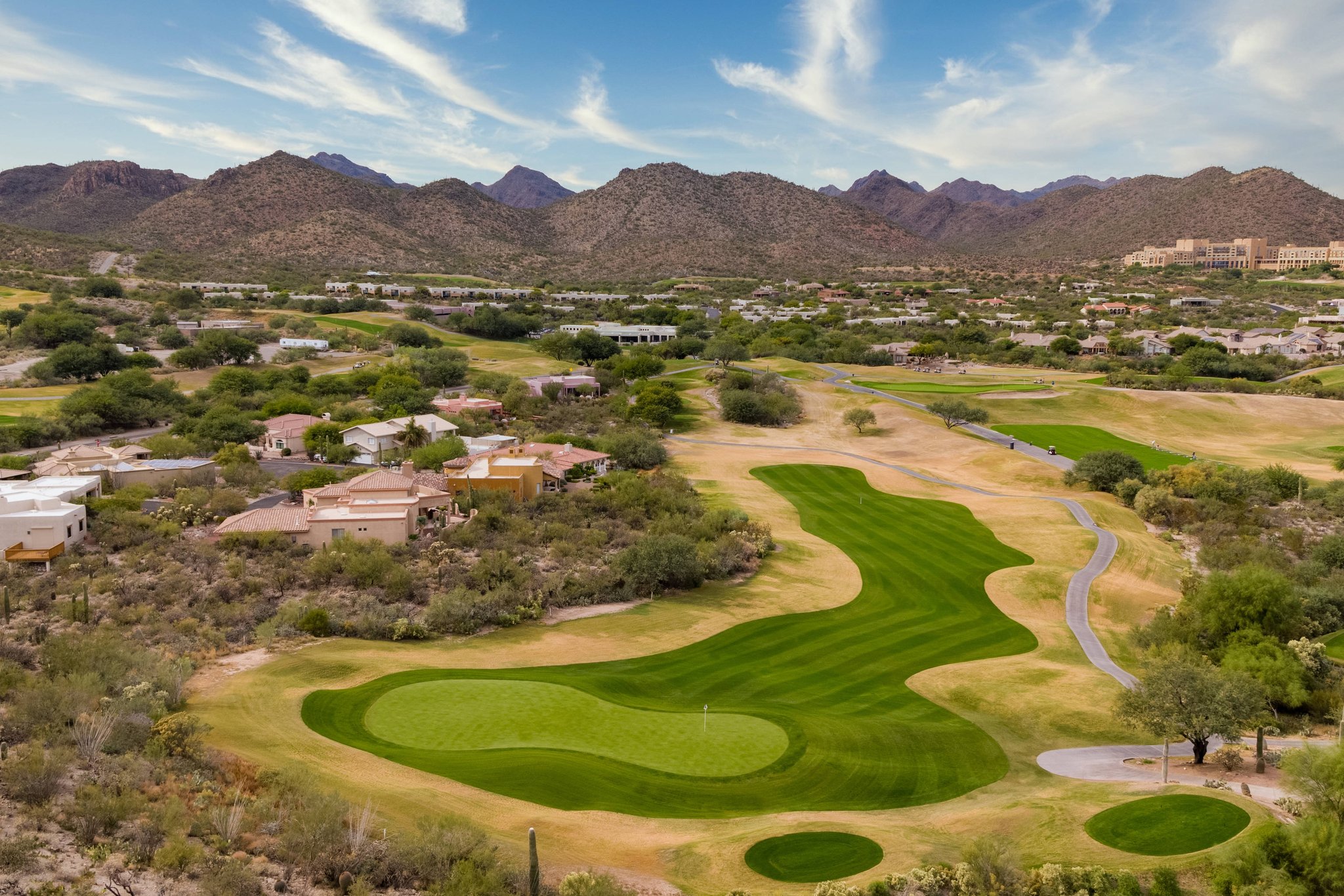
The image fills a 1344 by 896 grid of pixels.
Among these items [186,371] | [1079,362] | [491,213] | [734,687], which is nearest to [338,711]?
[734,687]

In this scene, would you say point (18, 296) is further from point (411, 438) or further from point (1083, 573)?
point (1083, 573)

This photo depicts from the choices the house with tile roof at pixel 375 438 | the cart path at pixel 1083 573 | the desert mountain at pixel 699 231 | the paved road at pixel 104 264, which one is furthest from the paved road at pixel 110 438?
the desert mountain at pixel 699 231

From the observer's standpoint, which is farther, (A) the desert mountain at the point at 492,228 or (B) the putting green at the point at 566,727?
(A) the desert mountain at the point at 492,228

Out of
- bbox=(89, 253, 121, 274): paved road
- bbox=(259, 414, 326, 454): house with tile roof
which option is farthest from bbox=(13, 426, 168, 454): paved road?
bbox=(89, 253, 121, 274): paved road

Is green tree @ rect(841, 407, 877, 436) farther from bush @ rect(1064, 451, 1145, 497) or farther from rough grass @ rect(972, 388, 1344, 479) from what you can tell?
bush @ rect(1064, 451, 1145, 497)

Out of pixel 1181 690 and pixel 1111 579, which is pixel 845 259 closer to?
pixel 1111 579

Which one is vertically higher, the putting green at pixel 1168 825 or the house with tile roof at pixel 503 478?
the house with tile roof at pixel 503 478

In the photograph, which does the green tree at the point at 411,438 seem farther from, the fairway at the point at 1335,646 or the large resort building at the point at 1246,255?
the large resort building at the point at 1246,255
